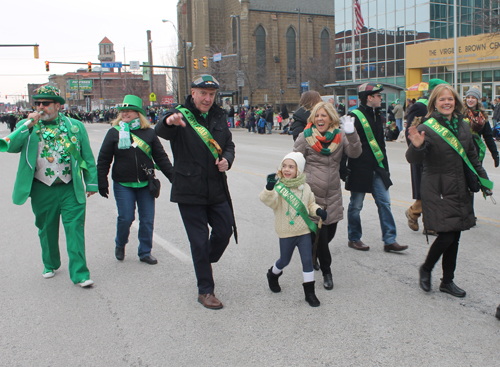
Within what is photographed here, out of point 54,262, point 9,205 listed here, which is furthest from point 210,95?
point 9,205

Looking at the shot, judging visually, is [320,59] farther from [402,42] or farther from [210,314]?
[210,314]

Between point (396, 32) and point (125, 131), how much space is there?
37.5 metres

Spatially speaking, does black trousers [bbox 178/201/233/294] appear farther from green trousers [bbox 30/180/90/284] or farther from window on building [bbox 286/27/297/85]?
window on building [bbox 286/27/297/85]

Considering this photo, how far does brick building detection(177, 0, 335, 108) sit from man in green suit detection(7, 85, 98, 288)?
53214 millimetres

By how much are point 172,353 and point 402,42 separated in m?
39.2

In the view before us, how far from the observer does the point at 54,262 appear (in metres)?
5.18

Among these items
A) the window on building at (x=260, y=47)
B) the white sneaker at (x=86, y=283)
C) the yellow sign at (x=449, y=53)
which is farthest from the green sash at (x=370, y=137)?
the window on building at (x=260, y=47)

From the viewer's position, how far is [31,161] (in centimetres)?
468

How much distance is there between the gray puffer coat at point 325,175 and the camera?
15.9 ft

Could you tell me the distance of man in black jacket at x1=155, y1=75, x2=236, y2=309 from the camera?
416cm

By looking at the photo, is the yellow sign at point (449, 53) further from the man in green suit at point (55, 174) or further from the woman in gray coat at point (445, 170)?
the man in green suit at point (55, 174)

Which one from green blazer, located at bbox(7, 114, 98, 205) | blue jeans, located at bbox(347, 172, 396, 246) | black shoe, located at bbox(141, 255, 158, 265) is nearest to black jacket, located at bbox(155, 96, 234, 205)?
green blazer, located at bbox(7, 114, 98, 205)

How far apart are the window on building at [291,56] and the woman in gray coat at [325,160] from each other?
5952 cm

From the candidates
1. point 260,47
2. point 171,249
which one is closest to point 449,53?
point 260,47
